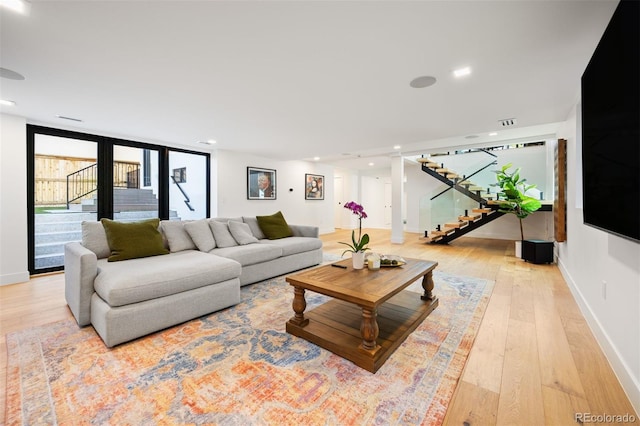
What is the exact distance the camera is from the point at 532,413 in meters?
1.39

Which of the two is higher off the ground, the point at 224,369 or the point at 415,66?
the point at 415,66

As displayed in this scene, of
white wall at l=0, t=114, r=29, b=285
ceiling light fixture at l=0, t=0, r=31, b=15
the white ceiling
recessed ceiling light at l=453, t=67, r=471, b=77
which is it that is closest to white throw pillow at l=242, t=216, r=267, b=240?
the white ceiling

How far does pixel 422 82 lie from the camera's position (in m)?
2.58

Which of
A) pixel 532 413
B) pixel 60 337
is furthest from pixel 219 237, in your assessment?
pixel 532 413

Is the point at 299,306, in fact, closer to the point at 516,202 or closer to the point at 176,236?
the point at 176,236

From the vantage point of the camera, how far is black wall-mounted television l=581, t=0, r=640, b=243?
1163mm

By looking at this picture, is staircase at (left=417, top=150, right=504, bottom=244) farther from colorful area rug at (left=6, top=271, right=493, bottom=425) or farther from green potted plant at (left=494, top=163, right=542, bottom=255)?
colorful area rug at (left=6, top=271, right=493, bottom=425)

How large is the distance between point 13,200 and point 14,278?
1056 millimetres

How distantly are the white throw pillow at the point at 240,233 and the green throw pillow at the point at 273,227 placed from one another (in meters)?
0.38

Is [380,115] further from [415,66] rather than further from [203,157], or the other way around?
[203,157]

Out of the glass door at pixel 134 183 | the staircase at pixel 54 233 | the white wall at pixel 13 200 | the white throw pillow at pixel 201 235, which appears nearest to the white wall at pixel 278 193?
the glass door at pixel 134 183

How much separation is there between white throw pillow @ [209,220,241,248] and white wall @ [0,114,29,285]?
258 centimetres

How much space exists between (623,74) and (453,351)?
6.14 ft

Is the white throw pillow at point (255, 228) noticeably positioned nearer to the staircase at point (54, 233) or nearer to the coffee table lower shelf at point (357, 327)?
the coffee table lower shelf at point (357, 327)
